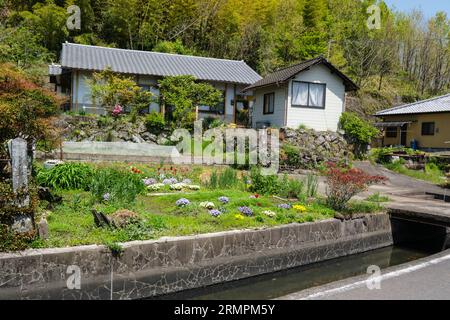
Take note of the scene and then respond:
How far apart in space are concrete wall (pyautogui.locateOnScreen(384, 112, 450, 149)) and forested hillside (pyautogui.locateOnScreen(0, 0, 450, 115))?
16.8 ft

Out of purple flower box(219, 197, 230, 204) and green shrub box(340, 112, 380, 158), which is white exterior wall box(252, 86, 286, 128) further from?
purple flower box(219, 197, 230, 204)

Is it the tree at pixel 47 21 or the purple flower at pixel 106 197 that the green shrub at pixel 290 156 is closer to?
the purple flower at pixel 106 197

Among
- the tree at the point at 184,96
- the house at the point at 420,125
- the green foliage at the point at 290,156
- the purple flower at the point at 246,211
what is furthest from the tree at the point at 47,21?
the purple flower at the point at 246,211

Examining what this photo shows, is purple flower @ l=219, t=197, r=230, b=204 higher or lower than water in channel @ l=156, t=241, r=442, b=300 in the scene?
higher

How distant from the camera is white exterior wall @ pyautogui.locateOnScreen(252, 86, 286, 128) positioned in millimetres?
20317

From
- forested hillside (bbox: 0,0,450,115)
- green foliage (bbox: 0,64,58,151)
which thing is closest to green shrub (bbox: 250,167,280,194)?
green foliage (bbox: 0,64,58,151)

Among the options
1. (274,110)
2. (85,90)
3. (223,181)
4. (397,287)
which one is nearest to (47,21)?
(85,90)

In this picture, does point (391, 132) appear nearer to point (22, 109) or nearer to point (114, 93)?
point (114, 93)

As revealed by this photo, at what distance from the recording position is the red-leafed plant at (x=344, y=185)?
30.8 ft

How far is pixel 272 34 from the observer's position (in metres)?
33.1

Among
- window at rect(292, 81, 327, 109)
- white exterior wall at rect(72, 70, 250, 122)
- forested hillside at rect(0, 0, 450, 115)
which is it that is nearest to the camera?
window at rect(292, 81, 327, 109)

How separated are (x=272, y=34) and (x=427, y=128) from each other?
47.9 ft
